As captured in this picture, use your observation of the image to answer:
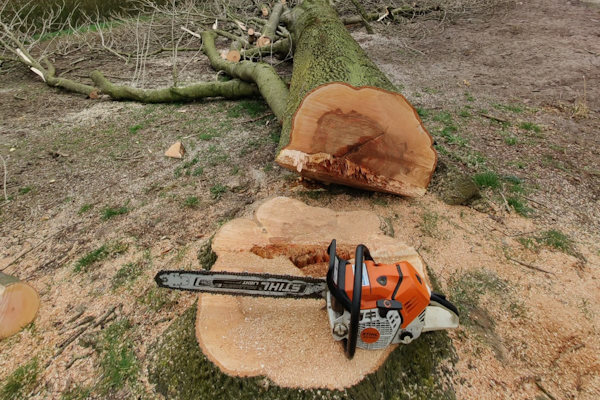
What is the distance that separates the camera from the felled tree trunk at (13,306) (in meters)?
1.85

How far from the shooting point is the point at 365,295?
125cm

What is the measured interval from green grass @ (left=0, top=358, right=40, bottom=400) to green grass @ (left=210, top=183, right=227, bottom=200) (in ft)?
5.03

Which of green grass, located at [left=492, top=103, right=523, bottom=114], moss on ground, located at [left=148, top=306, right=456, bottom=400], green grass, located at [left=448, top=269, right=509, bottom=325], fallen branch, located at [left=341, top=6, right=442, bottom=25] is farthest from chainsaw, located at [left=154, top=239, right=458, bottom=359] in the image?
fallen branch, located at [left=341, top=6, right=442, bottom=25]

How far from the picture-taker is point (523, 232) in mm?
2340

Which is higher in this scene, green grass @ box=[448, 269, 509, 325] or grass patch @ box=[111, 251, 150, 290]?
green grass @ box=[448, 269, 509, 325]

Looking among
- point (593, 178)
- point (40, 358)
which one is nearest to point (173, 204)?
point (40, 358)

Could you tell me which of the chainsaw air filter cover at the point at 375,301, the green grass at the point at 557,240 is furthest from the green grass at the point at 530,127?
the chainsaw air filter cover at the point at 375,301

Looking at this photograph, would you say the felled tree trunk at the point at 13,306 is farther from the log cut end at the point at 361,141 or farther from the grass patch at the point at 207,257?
the log cut end at the point at 361,141

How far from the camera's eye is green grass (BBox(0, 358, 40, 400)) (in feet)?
5.28

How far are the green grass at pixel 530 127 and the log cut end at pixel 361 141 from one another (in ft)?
6.49

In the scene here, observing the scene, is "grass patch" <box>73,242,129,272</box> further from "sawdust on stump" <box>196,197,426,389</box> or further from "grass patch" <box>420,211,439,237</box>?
"grass patch" <box>420,211,439,237</box>

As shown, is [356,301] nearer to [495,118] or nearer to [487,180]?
[487,180]

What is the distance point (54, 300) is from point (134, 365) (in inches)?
34.4

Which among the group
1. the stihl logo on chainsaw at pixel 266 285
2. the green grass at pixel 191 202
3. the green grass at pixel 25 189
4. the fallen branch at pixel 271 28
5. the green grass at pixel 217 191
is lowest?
the green grass at pixel 25 189
